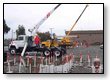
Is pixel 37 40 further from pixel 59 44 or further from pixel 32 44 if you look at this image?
pixel 59 44

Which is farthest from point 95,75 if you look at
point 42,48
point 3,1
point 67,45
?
point 3,1

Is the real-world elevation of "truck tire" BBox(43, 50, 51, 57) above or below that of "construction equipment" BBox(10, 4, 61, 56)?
below

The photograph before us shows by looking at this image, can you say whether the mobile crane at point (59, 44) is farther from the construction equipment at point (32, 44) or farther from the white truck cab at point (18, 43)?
the white truck cab at point (18, 43)

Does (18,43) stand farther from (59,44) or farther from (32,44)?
(59,44)

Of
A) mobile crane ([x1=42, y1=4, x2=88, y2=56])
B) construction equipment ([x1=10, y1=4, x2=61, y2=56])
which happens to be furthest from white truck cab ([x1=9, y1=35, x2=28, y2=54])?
mobile crane ([x1=42, y1=4, x2=88, y2=56])

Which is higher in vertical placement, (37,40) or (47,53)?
(37,40)

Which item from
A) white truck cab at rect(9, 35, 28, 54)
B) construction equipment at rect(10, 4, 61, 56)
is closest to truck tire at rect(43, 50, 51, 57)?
construction equipment at rect(10, 4, 61, 56)

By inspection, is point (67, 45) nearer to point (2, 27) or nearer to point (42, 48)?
point (42, 48)

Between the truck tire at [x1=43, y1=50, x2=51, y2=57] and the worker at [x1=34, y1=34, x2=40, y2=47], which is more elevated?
the worker at [x1=34, y1=34, x2=40, y2=47]

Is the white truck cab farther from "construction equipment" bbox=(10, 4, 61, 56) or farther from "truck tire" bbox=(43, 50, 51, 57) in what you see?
"truck tire" bbox=(43, 50, 51, 57)

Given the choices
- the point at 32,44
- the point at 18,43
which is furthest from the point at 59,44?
the point at 18,43

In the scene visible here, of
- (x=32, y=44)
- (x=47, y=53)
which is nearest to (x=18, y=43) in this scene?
(x=32, y=44)

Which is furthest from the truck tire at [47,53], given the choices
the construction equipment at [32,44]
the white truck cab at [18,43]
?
the white truck cab at [18,43]

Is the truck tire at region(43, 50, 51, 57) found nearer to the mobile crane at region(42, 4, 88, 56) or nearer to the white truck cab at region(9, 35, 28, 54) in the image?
the mobile crane at region(42, 4, 88, 56)
